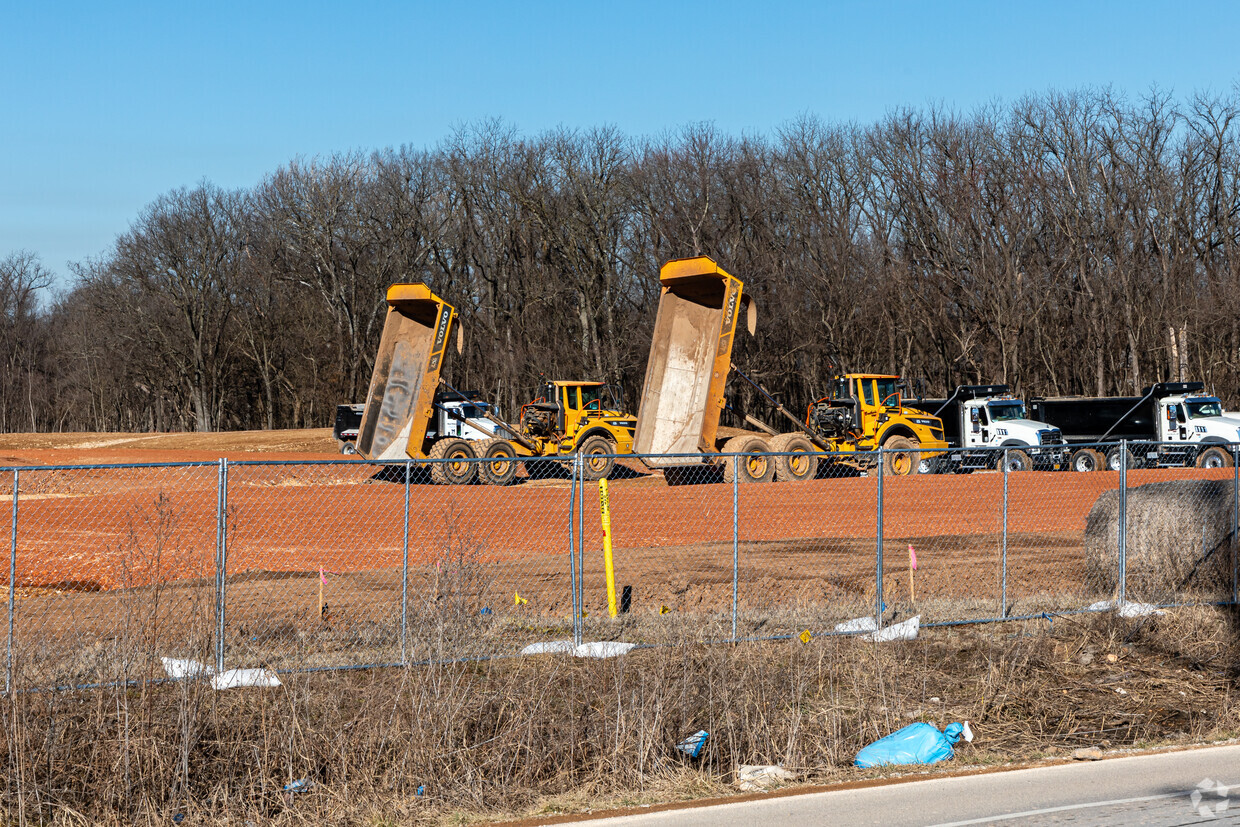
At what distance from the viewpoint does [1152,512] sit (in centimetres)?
1258

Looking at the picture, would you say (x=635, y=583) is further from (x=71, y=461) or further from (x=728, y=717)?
(x=71, y=461)

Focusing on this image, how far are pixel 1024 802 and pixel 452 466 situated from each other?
19930 millimetres

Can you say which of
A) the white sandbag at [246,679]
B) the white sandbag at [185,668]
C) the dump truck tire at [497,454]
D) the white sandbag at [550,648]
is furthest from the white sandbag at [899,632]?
the dump truck tire at [497,454]

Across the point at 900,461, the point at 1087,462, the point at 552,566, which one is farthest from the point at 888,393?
the point at 552,566

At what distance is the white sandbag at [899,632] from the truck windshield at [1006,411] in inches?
994

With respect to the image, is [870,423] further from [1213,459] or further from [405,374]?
[405,374]

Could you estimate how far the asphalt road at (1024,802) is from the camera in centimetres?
630

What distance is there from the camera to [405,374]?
2764cm

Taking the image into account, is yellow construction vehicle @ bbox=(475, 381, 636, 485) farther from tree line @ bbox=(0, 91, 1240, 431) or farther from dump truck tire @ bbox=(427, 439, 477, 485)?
tree line @ bbox=(0, 91, 1240, 431)

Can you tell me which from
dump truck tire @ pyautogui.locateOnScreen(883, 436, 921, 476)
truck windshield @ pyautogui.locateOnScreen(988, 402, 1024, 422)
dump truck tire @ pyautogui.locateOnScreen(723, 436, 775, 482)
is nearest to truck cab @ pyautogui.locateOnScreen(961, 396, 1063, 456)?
truck windshield @ pyautogui.locateOnScreen(988, 402, 1024, 422)

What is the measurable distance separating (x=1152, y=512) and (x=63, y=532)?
1678 centimetres

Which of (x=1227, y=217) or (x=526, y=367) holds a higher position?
(x=1227, y=217)

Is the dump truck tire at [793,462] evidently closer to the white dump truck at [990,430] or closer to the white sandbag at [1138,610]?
the white dump truck at [990,430]

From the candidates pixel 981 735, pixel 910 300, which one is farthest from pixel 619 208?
pixel 981 735
